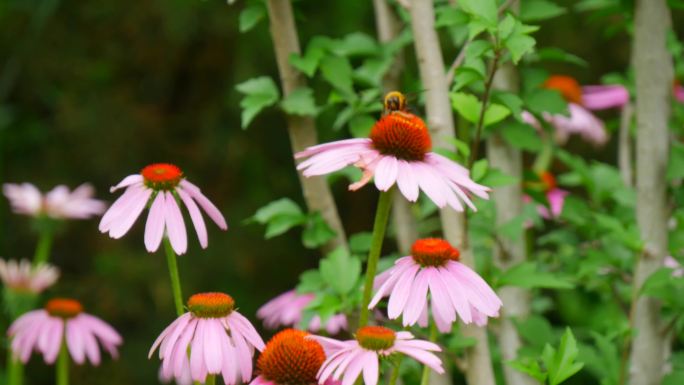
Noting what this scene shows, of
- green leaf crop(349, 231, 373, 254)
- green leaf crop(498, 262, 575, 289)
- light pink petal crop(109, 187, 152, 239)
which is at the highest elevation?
light pink petal crop(109, 187, 152, 239)

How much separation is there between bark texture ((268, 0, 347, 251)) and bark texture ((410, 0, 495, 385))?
0.15 m

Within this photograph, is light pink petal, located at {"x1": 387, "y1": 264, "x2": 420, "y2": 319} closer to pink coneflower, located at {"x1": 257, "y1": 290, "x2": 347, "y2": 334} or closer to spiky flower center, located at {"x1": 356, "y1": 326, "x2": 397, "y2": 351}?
spiky flower center, located at {"x1": 356, "y1": 326, "x2": 397, "y2": 351}

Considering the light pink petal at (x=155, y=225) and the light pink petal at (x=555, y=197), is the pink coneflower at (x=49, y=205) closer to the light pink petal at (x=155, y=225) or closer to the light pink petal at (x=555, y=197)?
the light pink petal at (x=555, y=197)

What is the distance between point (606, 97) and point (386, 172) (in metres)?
1.00

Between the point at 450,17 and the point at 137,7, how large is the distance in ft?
5.84

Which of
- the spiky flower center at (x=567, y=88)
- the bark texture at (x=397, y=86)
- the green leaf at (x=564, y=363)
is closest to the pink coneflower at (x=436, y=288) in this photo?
the green leaf at (x=564, y=363)

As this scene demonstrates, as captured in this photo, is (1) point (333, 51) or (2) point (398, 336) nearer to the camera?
(2) point (398, 336)

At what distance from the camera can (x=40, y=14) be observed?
2510 mm

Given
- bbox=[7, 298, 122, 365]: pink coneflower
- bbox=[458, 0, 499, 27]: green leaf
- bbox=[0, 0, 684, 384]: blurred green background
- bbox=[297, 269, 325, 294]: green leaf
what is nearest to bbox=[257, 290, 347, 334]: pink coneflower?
bbox=[297, 269, 325, 294]: green leaf

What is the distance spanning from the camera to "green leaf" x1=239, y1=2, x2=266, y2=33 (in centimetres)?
104

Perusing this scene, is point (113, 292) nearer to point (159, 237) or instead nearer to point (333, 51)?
point (333, 51)

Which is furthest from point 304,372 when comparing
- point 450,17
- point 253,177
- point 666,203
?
point 253,177

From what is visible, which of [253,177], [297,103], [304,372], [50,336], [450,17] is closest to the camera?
[304,372]

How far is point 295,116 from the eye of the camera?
1.07 m
